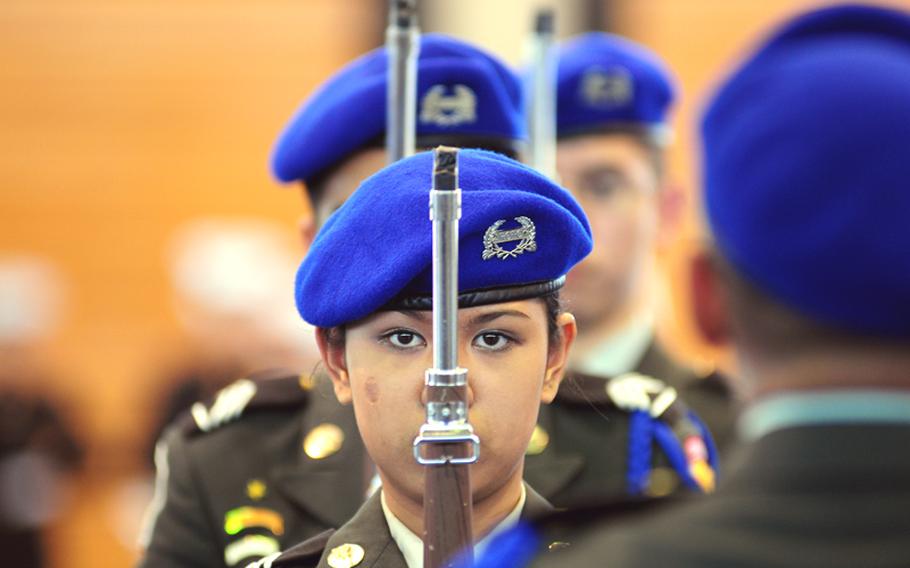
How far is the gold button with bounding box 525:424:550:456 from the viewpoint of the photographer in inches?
93.5

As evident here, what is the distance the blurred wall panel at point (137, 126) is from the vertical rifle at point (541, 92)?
5.37 meters

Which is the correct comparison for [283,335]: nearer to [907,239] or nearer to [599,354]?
[599,354]

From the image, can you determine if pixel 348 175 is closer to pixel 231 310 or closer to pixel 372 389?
pixel 372 389

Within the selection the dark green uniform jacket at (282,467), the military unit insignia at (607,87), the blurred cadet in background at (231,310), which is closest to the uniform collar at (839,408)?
the dark green uniform jacket at (282,467)

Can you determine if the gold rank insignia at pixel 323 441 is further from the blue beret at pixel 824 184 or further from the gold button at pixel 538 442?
the blue beret at pixel 824 184

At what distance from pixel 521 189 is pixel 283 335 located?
4529mm

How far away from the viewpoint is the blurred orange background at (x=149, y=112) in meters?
8.10

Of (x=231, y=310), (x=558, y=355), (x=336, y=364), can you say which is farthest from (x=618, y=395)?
(x=231, y=310)

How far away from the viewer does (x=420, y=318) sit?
1737mm

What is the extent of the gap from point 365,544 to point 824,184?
0.73m

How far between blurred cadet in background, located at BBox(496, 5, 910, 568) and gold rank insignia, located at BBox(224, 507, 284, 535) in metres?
1.08

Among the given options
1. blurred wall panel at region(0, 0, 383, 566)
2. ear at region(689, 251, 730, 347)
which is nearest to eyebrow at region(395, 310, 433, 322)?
ear at region(689, 251, 730, 347)

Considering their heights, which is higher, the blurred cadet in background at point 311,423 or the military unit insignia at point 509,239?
the military unit insignia at point 509,239

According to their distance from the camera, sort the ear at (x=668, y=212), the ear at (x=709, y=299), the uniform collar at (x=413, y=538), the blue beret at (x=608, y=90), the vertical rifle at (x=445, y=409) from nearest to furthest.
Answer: the ear at (x=709, y=299)
the vertical rifle at (x=445, y=409)
the uniform collar at (x=413, y=538)
the blue beret at (x=608, y=90)
the ear at (x=668, y=212)
